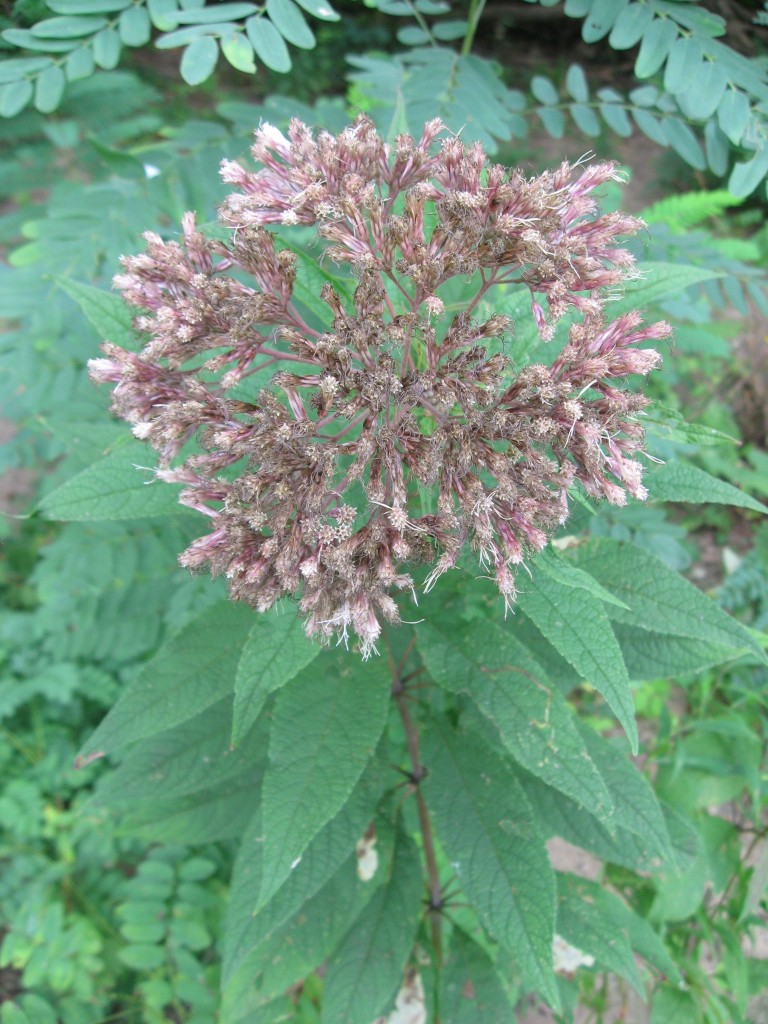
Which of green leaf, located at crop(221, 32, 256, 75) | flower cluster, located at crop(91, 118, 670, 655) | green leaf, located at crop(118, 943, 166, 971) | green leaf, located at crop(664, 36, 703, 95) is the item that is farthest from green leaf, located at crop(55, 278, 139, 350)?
green leaf, located at crop(118, 943, 166, 971)

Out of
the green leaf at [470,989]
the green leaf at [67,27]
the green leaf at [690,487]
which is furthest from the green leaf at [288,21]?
the green leaf at [470,989]

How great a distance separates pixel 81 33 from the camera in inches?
79.8

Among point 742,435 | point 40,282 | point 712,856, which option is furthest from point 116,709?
point 742,435

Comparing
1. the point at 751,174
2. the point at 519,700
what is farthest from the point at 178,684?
the point at 751,174

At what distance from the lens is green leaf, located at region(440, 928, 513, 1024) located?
195 cm

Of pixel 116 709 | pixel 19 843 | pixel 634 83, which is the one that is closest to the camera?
pixel 116 709

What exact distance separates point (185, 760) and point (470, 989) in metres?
0.97

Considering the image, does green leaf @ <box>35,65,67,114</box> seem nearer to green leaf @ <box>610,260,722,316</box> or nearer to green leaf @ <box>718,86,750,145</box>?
green leaf @ <box>610,260,722,316</box>

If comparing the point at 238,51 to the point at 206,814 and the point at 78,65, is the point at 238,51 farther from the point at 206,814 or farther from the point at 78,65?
the point at 206,814

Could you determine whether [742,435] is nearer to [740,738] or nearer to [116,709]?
[740,738]

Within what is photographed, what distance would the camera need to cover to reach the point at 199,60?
1931 mm

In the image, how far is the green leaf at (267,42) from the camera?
6.42 feet

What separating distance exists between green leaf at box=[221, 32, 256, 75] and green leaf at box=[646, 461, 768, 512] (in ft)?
4.54

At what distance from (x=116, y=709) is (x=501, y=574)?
0.88 m
